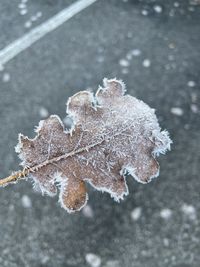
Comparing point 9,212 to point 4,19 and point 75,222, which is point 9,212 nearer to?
point 75,222

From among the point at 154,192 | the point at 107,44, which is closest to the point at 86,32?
the point at 107,44

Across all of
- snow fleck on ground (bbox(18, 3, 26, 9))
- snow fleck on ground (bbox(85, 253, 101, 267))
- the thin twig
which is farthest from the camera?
snow fleck on ground (bbox(18, 3, 26, 9))

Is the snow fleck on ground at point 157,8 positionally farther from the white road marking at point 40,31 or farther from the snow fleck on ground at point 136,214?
the snow fleck on ground at point 136,214

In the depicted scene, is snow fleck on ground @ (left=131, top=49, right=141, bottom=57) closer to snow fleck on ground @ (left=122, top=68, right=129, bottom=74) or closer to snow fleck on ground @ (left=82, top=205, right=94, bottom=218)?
snow fleck on ground @ (left=122, top=68, right=129, bottom=74)


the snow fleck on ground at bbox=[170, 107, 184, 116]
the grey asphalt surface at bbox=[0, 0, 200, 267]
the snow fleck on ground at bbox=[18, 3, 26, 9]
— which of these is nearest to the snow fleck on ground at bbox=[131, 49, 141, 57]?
the grey asphalt surface at bbox=[0, 0, 200, 267]

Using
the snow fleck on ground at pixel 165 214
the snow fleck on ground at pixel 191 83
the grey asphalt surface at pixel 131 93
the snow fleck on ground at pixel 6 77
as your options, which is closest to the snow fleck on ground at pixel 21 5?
the grey asphalt surface at pixel 131 93

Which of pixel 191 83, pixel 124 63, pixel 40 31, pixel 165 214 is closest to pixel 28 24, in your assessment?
pixel 40 31

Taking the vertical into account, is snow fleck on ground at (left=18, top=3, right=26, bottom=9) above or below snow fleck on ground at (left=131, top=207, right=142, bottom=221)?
above
